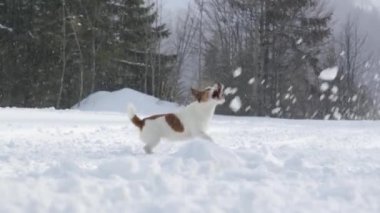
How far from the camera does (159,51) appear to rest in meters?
41.3

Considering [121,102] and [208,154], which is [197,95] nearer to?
[208,154]

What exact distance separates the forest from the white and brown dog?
2536 centimetres

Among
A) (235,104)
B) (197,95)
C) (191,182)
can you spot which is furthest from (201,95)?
(235,104)

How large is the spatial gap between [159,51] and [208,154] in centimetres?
3510

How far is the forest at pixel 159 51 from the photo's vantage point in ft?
118

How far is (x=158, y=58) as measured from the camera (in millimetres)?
41312

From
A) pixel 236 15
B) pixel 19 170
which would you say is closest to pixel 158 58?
pixel 236 15

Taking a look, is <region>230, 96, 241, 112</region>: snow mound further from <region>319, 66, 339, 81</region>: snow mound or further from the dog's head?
the dog's head

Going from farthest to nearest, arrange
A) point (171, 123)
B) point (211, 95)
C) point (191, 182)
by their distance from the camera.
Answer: point (211, 95) < point (171, 123) < point (191, 182)

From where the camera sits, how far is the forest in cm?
3588

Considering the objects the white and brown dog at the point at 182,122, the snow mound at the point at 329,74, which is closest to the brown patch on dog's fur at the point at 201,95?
the white and brown dog at the point at 182,122

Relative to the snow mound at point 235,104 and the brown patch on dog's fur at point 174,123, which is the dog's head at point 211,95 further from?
the snow mound at point 235,104

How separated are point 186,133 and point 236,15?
35.4 m

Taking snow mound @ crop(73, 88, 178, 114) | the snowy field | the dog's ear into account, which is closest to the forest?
snow mound @ crop(73, 88, 178, 114)
